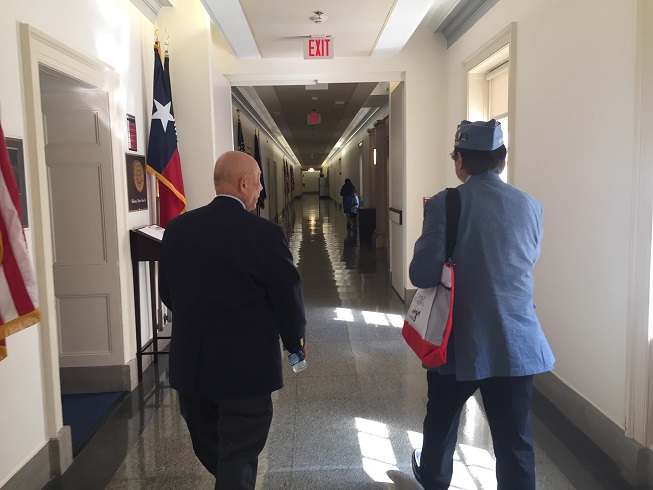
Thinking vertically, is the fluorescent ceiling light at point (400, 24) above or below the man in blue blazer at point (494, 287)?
above

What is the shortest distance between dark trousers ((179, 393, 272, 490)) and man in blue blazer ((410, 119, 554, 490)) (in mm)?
703

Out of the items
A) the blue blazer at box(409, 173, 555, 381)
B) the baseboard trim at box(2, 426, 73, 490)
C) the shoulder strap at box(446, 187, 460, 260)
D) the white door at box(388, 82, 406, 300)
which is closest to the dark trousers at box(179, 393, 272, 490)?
the blue blazer at box(409, 173, 555, 381)

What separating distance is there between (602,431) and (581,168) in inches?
56.3

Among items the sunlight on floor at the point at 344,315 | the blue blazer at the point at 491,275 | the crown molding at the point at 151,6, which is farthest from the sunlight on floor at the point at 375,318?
the blue blazer at the point at 491,275

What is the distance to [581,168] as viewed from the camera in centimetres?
299

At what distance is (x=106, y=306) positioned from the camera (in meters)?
3.91

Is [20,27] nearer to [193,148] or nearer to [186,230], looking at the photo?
[186,230]

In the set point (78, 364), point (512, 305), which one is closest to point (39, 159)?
point (78, 364)

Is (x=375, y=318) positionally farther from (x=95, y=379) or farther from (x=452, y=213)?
(x=452, y=213)

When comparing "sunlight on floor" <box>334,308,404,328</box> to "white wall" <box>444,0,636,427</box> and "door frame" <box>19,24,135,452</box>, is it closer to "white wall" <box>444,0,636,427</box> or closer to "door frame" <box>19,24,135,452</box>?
"white wall" <box>444,0,636,427</box>

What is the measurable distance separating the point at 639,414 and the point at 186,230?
7.30 ft

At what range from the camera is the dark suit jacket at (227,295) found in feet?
6.02

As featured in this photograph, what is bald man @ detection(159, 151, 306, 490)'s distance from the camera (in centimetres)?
184

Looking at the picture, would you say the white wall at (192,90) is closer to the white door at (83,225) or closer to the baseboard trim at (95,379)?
the white door at (83,225)
